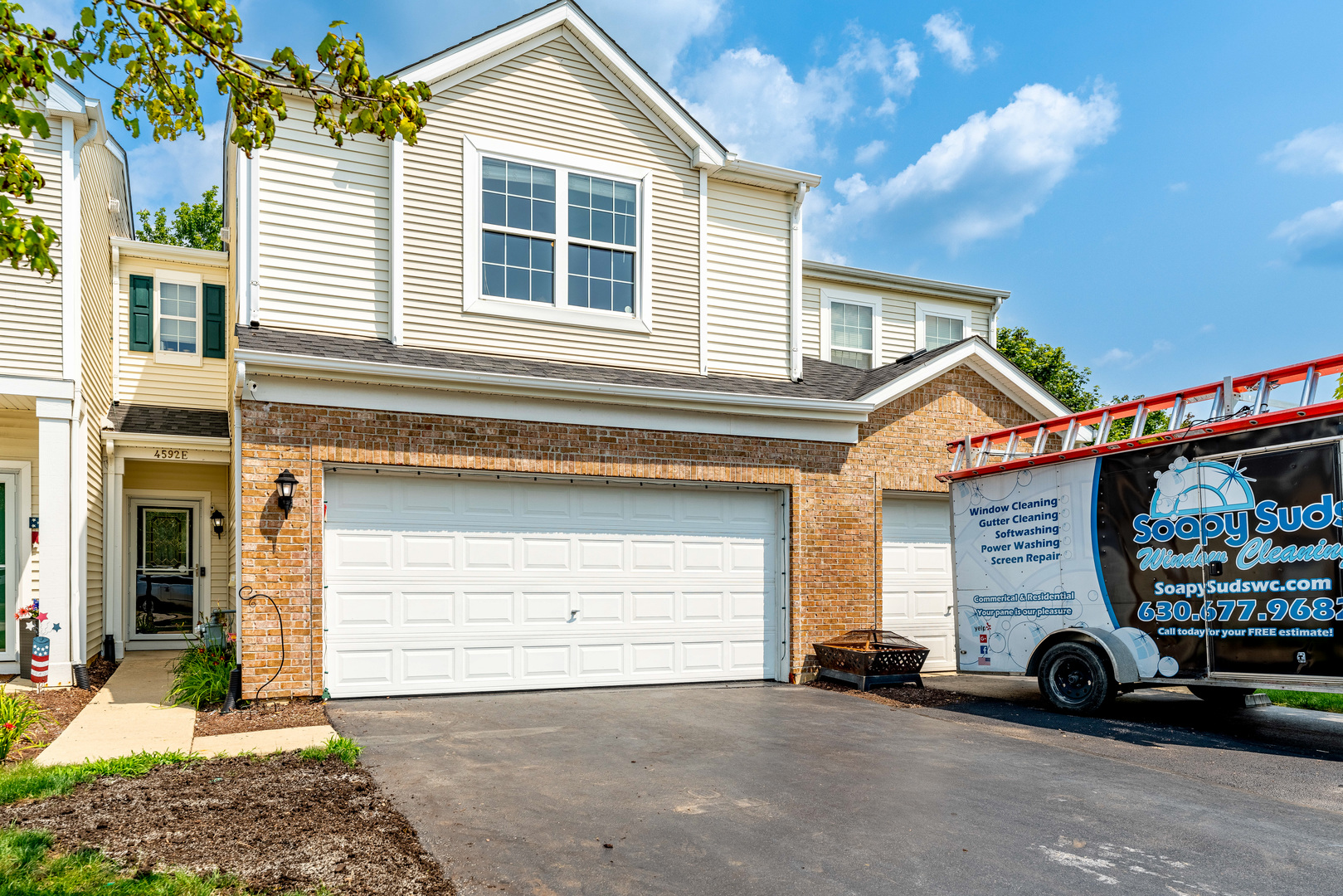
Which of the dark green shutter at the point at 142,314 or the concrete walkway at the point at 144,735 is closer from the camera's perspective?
the concrete walkway at the point at 144,735

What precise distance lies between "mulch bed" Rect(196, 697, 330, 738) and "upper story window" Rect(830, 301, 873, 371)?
36.1 feet

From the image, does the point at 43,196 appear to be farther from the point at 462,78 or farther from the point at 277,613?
the point at 277,613

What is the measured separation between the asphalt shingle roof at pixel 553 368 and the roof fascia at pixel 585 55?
3.00m

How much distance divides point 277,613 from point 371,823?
14.2ft

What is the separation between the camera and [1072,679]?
31.7 ft

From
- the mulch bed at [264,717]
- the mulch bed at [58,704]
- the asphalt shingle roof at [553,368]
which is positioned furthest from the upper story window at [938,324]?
the mulch bed at [58,704]

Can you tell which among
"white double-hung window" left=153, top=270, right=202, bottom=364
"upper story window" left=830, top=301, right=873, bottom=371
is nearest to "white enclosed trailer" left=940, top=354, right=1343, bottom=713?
"upper story window" left=830, top=301, right=873, bottom=371

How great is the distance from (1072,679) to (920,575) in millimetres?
3498

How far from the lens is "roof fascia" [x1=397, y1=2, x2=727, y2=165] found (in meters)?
10.6

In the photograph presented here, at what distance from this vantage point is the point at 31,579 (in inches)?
454

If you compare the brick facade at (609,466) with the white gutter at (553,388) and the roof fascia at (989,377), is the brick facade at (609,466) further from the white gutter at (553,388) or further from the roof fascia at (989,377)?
the white gutter at (553,388)

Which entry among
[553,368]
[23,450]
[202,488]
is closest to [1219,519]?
[553,368]

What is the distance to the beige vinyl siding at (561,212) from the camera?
34.2ft

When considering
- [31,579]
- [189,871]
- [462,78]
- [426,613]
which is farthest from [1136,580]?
[31,579]
